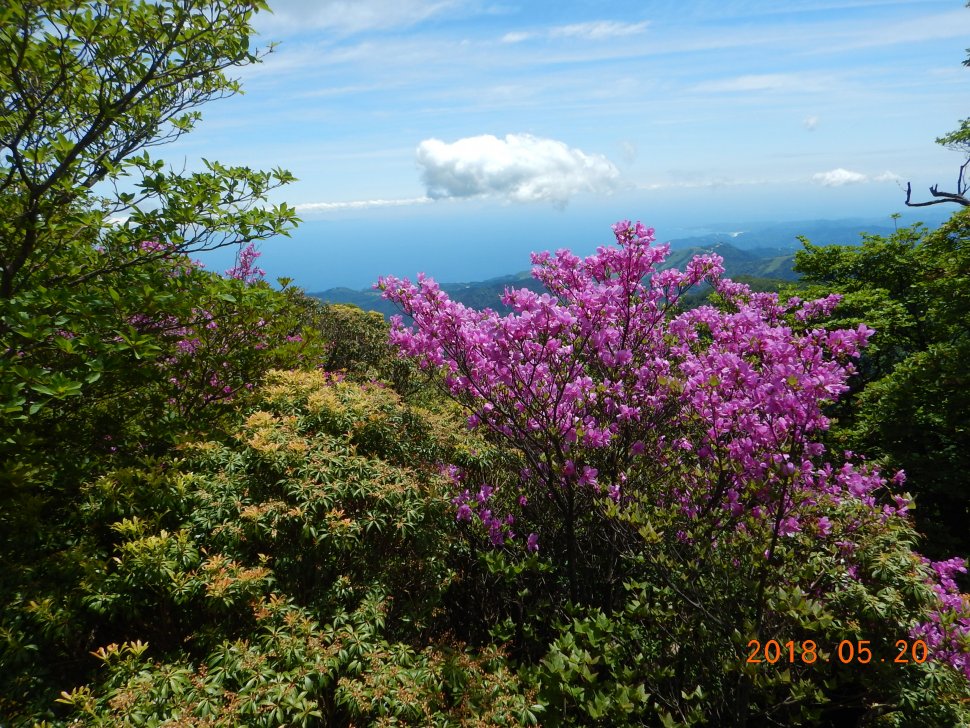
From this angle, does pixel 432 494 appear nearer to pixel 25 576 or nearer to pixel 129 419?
pixel 25 576

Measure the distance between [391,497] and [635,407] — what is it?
2.87 metres

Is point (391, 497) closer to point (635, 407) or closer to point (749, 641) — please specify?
point (635, 407)

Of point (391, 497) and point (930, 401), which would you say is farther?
point (930, 401)

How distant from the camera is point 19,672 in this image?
374cm

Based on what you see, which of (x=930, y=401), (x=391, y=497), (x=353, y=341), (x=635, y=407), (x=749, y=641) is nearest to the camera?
(x=749, y=641)

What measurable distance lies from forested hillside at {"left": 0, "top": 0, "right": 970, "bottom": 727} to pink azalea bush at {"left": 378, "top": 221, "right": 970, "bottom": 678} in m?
0.04

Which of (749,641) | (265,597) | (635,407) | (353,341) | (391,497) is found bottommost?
(749,641)

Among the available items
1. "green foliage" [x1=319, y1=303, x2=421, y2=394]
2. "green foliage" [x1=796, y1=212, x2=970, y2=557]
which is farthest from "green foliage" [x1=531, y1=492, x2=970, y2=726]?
"green foliage" [x1=319, y1=303, x2=421, y2=394]

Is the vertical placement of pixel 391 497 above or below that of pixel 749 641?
above

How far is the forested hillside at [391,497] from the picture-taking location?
3740mm

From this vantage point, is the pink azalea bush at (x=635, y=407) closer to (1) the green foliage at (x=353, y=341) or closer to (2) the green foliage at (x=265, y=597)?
(2) the green foliage at (x=265, y=597)

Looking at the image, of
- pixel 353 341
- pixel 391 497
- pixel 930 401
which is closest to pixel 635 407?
pixel 391 497

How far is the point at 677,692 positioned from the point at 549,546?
2.13 metres

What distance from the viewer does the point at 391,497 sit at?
4656 mm
